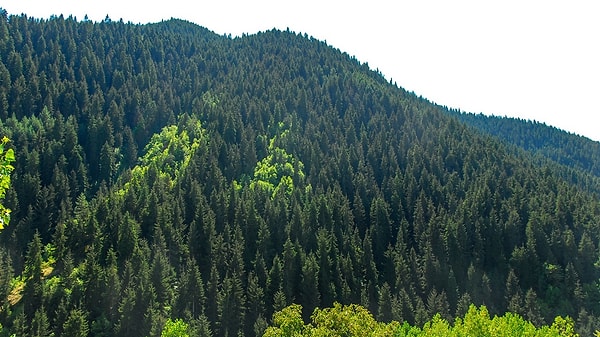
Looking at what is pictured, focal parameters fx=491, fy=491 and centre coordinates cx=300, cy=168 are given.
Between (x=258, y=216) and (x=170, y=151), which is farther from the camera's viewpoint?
(x=170, y=151)

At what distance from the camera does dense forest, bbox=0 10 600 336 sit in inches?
3538

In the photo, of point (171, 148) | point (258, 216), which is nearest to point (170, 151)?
point (171, 148)

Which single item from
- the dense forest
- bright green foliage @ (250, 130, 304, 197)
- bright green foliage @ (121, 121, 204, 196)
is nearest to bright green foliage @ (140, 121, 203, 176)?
bright green foliage @ (121, 121, 204, 196)

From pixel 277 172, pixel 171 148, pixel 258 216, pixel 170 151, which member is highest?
pixel 171 148

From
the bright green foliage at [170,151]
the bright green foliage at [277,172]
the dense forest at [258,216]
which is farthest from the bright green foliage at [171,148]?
the bright green foliage at [277,172]

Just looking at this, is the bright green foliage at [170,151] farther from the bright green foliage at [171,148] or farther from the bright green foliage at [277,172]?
the bright green foliage at [277,172]

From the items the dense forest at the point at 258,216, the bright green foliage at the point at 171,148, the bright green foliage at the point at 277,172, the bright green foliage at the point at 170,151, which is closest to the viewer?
the dense forest at the point at 258,216

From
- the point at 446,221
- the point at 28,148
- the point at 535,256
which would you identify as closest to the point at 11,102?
the point at 28,148

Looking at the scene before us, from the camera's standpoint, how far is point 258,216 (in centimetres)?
11300

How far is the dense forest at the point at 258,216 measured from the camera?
295 ft

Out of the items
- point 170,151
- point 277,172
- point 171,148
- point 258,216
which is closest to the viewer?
point 258,216

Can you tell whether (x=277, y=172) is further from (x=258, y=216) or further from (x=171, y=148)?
(x=171, y=148)

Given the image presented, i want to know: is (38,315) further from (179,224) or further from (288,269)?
(288,269)

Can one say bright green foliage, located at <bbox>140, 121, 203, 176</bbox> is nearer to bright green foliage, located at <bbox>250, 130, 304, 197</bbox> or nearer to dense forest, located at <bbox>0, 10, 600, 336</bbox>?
dense forest, located at <bbox>0, 10, 600, 336</bbox>
